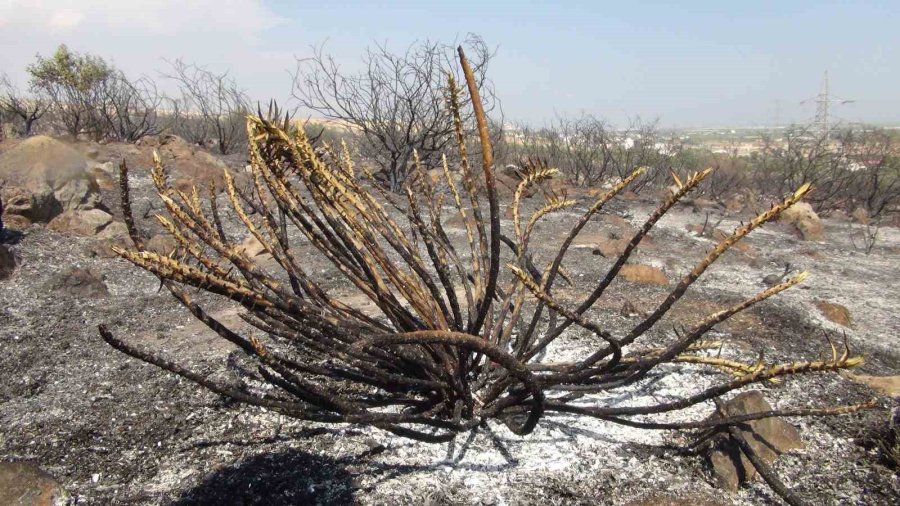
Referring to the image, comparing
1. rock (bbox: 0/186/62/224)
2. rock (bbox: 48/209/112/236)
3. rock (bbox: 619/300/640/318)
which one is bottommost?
rock (bbox: 619/300/640/318)

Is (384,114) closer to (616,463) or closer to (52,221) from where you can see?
(52,221)

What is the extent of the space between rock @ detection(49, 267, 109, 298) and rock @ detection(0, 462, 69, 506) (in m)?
2.70

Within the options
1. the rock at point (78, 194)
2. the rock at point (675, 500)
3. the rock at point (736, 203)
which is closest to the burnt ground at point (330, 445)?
the rock at point (675, 500)

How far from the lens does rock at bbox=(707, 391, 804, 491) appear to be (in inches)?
76.2

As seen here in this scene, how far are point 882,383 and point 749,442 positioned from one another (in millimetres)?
1178

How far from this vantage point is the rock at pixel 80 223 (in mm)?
5922

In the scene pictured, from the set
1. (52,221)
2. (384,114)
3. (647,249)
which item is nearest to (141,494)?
(52,221)

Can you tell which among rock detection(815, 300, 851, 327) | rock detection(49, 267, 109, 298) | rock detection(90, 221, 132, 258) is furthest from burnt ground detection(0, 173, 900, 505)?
rock detection(90, 221, 132, 258)

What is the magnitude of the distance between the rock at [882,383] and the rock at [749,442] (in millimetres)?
820

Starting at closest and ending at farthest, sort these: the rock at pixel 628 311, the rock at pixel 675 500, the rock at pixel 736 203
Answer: the rock at pixel 675 500, the rock at pixel 628 311, the rock at pixel 736 203

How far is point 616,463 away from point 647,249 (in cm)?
529

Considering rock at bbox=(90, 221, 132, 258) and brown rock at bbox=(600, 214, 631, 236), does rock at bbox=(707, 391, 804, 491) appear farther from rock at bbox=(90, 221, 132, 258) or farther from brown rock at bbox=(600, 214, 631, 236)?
brown rock at bbox=(600, 214, 631, 236)

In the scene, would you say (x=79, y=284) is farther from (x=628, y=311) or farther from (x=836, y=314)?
(x=836, y=314)

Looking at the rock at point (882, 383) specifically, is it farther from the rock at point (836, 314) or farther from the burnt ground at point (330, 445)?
the rock at point (836, 314)
